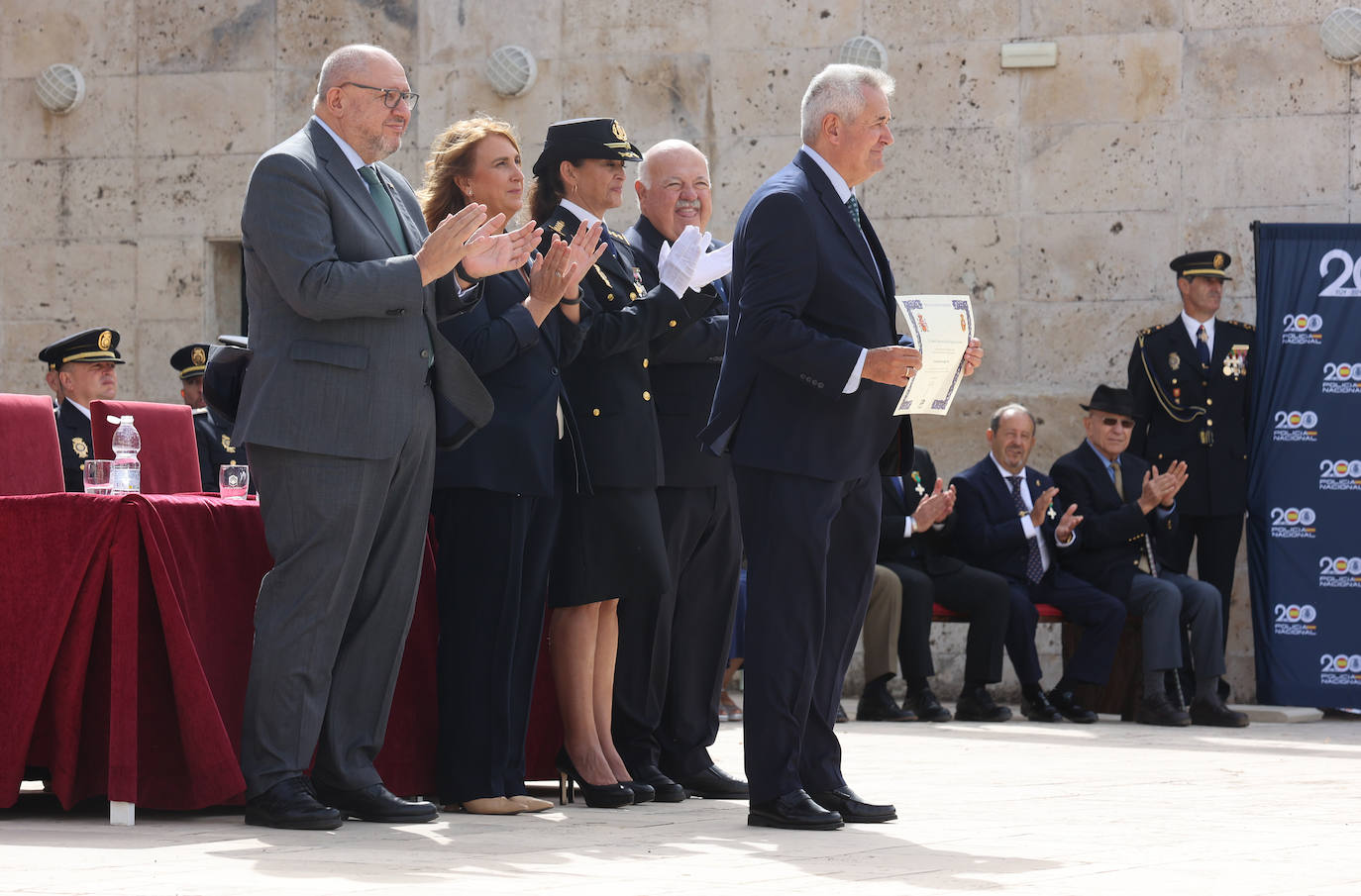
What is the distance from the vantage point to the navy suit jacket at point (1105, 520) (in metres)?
9.34

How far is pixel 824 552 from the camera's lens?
474 centimetres

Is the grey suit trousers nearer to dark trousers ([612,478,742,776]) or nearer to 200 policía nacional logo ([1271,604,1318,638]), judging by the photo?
200 policía nacional logo ([1271,604,1318,638])

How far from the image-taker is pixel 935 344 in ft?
15.7

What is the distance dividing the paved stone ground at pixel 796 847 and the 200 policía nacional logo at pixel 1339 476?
10.8ft

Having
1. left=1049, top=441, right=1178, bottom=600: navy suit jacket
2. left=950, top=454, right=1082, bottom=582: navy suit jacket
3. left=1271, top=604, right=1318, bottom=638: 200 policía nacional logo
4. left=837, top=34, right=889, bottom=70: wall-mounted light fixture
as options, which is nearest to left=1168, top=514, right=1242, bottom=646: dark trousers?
left=1049, top=441, right=1178, bottom=600: navy suit jacket

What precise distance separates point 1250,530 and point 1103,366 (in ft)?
4.04

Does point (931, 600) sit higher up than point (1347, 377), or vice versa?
point (1347, 377)

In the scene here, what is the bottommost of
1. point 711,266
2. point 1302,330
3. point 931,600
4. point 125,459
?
point 931,600

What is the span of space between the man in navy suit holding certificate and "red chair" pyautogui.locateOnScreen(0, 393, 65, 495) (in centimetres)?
205

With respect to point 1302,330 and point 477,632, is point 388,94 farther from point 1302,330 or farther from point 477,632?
point 1302,330

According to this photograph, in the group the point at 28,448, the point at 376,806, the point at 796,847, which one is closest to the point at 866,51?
the point at 28,448

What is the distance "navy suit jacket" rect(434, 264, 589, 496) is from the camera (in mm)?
4992

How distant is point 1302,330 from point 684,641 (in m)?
4.92

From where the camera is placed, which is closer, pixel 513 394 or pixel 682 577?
pixel 513 394
